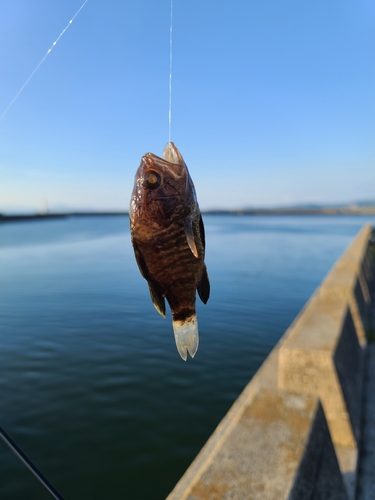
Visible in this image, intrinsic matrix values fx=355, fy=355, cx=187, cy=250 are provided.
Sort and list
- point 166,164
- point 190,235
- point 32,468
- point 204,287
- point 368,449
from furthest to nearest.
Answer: point 368,449 → point 32,468 → point 204,287 → point 166,164 → point 190,235

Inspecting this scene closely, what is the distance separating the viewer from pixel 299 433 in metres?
3.04

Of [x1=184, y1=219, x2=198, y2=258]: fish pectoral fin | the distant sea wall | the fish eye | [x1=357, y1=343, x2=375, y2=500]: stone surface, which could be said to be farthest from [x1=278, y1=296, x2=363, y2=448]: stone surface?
the fish eye

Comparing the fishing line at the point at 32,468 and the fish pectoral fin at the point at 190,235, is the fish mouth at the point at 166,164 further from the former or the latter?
the fishing line at the point at 32,468

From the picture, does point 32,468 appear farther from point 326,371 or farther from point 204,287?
point 326,371

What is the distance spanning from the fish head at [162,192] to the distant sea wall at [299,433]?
2104 mm

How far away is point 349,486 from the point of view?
411 centimetres

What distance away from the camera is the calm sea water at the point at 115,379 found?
230 inches

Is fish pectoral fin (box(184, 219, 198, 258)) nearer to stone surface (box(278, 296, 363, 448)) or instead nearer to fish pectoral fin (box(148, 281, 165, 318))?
fish pectoral fin (box(148, 281, 165, 318))

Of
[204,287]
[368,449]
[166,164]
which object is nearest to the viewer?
[166,164]

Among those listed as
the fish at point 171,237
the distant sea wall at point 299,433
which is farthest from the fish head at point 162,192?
the distant sea wall at point 299,433

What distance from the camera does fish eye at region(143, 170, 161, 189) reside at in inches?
64.7

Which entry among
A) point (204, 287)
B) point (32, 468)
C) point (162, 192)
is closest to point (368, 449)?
point (32, 468)

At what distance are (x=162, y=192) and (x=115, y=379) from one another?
308 inches

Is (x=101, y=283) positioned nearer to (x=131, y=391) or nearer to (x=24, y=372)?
(x=24, y=372)
